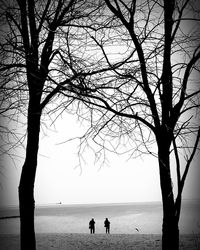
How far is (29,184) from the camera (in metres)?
6.13

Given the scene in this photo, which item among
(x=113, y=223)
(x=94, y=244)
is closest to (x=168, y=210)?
(x=94, y=244)

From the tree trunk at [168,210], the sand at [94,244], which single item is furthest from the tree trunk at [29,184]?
the sand at [94,244]

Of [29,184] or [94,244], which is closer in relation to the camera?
[29,184]

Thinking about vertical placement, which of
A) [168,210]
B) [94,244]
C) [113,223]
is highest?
[168,210]

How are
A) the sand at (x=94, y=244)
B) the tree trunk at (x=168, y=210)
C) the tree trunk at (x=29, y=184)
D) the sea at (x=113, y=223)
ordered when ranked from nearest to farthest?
the tree trunk at (x=168, y=210)
the tree trunk at (x=29, y=184)
the sand at (x=94, y=244)
the sea at (x=113, y=223)

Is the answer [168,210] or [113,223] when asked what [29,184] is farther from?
[113,223]

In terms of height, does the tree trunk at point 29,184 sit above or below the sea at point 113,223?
above

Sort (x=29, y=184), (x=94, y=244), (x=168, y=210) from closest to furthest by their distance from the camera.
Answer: (x=168, y=210) < (x=29, y=184) < (x=94, y=244)

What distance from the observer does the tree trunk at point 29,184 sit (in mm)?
6023

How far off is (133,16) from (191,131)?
181 cm

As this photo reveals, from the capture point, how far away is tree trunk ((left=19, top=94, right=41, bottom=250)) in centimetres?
602

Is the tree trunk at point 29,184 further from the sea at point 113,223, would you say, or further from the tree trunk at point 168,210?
the tree trunk at point 168,210

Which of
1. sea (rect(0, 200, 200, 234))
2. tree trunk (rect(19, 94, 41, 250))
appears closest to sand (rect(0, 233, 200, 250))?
sea (rect(0, 200, 200, 234))

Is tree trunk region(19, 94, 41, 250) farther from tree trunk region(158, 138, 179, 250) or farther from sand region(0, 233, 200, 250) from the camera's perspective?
sand region(0, 233, 200, 250)
